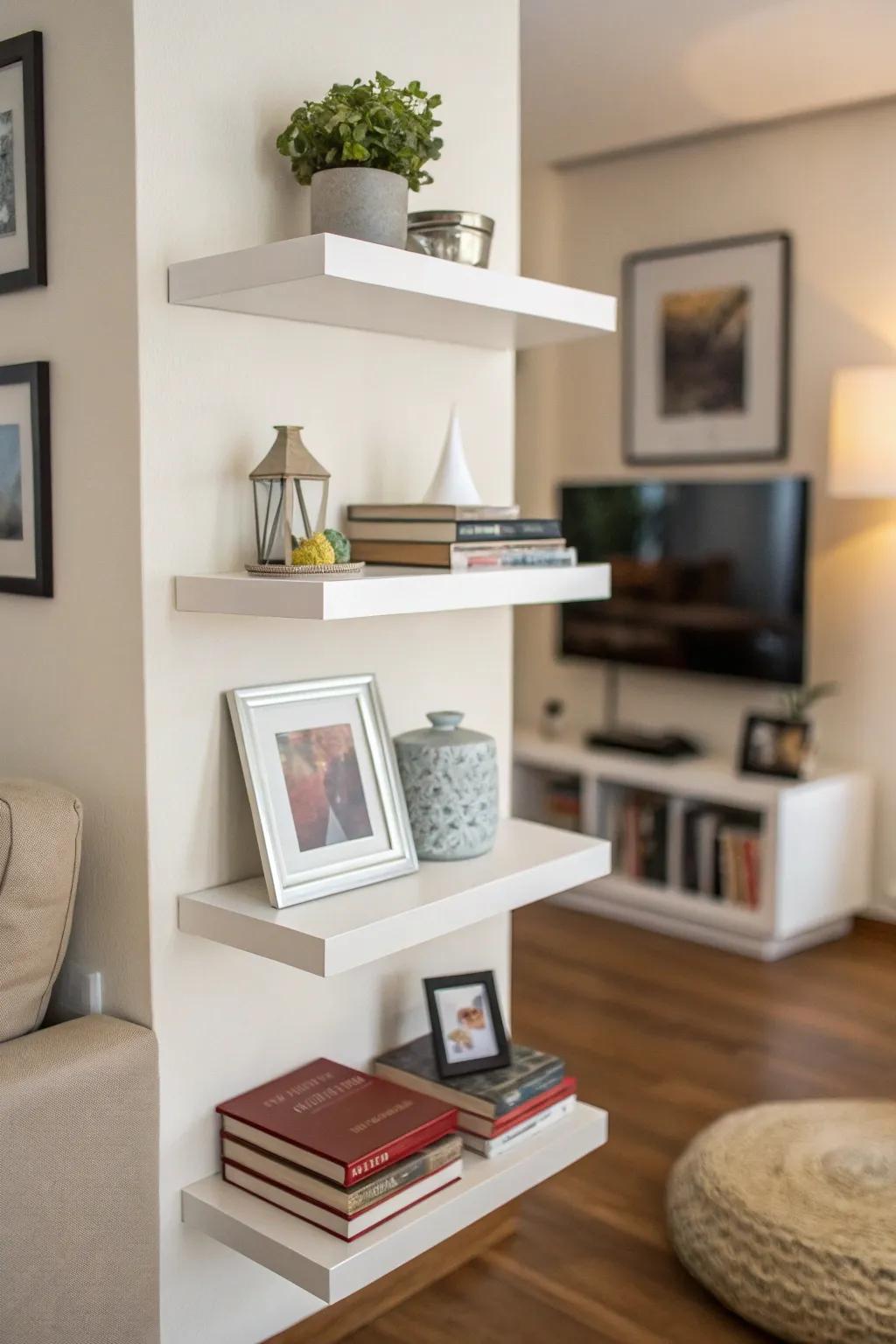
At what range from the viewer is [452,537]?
177cm

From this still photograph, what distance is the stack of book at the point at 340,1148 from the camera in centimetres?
167

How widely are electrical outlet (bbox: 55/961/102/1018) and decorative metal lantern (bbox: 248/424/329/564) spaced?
60 centimetres

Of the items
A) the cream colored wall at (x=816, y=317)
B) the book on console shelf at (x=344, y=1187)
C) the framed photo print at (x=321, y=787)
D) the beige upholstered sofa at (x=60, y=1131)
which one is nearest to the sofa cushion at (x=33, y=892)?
the beige upholstered sofa at (x=60, y=1131)

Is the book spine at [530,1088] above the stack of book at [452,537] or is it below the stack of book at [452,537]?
below

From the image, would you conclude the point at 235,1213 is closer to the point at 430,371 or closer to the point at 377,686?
the point at 377,686

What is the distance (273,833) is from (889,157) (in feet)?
10.5

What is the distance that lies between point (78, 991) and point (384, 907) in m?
0.45

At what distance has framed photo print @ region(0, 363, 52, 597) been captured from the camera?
1742 millimetres

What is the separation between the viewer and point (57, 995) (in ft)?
6.00

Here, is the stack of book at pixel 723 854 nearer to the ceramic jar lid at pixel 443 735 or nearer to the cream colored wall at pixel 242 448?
the cream colored wall at pixel 242 448

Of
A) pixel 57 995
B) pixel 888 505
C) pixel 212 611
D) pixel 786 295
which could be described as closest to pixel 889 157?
pixel 786 295

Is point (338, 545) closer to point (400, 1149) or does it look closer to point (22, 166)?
point (22, 166)

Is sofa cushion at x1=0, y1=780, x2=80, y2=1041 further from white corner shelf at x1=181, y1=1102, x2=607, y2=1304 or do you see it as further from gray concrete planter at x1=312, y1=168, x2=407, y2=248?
gray concrete planter at x1=312, y1=168, x2=407, y2=248

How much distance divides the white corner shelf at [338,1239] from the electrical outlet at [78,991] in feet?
0.91
